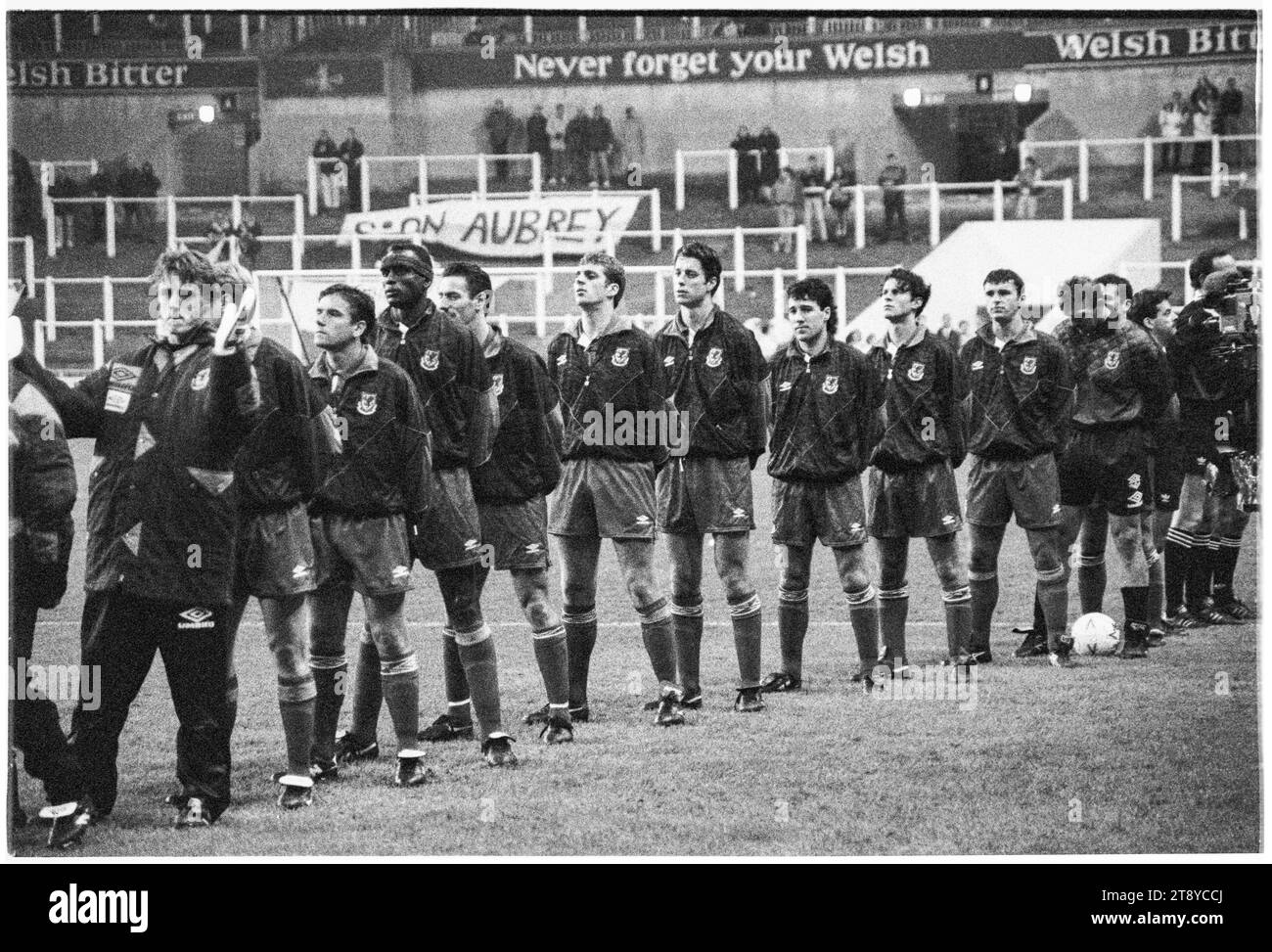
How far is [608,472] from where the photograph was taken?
6.56 metres

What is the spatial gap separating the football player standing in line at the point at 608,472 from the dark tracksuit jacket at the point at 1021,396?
160cm

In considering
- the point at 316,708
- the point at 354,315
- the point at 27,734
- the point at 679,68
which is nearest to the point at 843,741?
the point at 316,708

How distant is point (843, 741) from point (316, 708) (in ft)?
5.91

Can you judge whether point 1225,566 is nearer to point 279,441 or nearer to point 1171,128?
point 1171,128

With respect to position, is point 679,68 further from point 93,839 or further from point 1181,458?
point 93,839

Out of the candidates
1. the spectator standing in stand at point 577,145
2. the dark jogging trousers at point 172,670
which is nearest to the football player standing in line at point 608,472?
the dark jogging trousers at point 172,670

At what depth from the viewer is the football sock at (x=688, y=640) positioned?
6.77 metres

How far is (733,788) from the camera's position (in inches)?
237

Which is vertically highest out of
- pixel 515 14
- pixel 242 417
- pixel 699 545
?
pixel 515 14

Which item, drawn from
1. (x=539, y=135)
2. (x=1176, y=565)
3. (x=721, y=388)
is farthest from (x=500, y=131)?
(x=1176, y=565)

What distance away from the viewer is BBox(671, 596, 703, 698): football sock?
6.77 metres

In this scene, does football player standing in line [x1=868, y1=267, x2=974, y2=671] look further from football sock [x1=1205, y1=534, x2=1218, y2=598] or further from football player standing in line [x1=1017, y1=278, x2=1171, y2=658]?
football sock [x1=1205, y1=534, x2=1218, y2=598]

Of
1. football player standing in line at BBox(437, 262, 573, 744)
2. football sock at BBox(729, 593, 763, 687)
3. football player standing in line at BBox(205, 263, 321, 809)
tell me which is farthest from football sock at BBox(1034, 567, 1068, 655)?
football player standing in line at BBox(205, 263, 321, 809)

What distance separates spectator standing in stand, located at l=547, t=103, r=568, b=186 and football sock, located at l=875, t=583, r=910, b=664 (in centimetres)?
241
